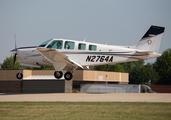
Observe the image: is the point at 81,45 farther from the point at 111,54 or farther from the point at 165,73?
the point at 165,73

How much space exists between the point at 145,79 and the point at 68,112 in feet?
257

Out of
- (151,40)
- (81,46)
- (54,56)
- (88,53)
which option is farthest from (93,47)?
(151,40)

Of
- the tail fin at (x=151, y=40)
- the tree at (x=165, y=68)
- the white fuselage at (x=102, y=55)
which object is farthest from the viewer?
the tree at (x=165, y=68)

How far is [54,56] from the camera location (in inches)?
918

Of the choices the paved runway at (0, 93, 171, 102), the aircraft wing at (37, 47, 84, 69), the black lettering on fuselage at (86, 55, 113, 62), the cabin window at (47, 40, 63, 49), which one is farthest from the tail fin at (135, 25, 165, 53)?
the cabin window at (47, 40, 63, 49)

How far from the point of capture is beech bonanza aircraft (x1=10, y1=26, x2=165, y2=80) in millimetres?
23984

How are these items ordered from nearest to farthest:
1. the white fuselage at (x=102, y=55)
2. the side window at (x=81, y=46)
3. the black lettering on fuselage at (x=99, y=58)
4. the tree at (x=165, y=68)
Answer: the side window at (x=81, y=46), the white fuselage at (x=102, y=55), the black lettering on fuselage at (x=99, y=58), the tree at (x=165, y=68)

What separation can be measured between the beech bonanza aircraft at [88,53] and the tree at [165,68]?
2302 inches

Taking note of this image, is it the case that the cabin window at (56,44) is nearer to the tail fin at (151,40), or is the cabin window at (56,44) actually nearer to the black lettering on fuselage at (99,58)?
→ the black lettering on fuselage at (99,58)

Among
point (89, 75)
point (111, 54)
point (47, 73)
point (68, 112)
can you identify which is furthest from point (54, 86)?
point (68, 112)

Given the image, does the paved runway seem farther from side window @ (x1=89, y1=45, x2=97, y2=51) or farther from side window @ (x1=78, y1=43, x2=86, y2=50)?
side window @ (x1=78, y1=43, x2=86, y2=50)

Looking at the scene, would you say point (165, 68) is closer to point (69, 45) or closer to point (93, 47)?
point (93, 47)

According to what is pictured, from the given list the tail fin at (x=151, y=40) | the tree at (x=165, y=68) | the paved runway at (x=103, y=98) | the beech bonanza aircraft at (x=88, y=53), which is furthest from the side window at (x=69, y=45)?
the tree at (x=165, y=68)

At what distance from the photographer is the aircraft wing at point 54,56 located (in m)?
22.4
